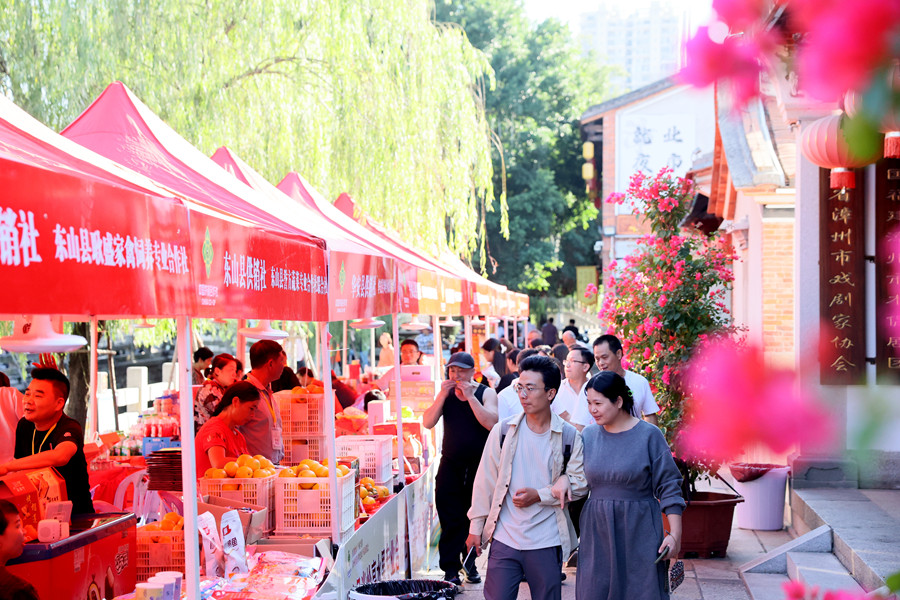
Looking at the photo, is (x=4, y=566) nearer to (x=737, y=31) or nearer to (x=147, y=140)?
(x=147, y=140)

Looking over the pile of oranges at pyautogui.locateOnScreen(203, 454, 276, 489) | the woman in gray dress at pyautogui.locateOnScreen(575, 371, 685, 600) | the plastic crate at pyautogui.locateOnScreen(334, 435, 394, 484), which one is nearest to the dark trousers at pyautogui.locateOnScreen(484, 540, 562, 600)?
the woman in gray dress at pyautogui.locateOnScreen(575, 371, 685, 600)

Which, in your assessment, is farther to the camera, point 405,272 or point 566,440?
point 405,272

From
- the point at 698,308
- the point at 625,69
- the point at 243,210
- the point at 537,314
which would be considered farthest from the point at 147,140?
the point at 625,69

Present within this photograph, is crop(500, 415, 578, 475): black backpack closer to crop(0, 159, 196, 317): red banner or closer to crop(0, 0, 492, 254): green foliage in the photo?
crop(0, 159, 196, 317): red banner

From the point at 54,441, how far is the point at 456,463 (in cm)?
373

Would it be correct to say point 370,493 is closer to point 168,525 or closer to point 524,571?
point 168,525

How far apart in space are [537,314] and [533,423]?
39.2 m

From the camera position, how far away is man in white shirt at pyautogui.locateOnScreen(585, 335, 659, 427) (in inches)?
273

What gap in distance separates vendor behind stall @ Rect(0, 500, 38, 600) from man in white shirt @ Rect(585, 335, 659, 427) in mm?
4233

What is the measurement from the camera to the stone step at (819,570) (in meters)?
6.89

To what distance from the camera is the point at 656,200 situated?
34.1 ft

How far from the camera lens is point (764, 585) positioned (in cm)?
773

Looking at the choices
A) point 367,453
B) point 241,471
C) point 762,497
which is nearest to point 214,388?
point 367,453

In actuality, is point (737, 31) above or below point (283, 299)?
above
